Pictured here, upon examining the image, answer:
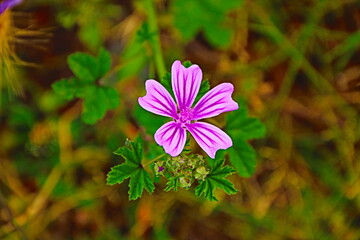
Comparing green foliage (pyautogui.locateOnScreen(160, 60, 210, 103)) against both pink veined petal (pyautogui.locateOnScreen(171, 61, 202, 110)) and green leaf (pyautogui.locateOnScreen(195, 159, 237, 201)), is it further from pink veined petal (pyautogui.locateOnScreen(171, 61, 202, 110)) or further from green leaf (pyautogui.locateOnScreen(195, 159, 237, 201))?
green leaf (pyautogui.locateOnScreen(195, 159, 237, 201))

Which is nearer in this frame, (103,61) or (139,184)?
(139,184)

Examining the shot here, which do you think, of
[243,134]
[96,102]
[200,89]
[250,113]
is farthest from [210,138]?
[250,113]

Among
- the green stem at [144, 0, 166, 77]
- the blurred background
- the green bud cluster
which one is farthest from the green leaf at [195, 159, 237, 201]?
the blurred background

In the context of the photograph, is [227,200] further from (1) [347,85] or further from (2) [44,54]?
(2) [44,54]

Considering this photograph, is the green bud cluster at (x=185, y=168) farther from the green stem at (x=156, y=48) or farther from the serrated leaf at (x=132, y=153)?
the green stem at (x=156, y=48)

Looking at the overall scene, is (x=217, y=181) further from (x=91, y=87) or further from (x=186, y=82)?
(x=91, y=87)

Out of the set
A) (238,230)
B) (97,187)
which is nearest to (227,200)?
(238,230)
